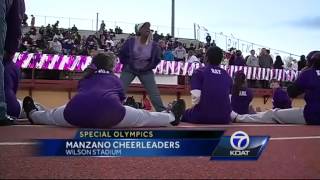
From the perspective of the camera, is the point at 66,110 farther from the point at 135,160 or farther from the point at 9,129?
the point at 135,160

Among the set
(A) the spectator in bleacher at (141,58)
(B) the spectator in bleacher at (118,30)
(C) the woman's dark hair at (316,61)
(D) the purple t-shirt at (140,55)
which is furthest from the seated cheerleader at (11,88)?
(B) the spectator in bleacher at (118,30)

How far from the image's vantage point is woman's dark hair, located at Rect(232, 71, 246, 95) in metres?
9.33

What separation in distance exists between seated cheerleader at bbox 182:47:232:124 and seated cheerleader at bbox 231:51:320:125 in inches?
36.3

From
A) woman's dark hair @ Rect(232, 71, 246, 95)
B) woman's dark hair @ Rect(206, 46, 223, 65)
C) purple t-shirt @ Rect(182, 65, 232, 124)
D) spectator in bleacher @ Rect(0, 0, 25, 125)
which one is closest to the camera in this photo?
spectator in bleacher @ Rect(0, 0, 25, 125)

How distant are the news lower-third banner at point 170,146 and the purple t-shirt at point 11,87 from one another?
362cm

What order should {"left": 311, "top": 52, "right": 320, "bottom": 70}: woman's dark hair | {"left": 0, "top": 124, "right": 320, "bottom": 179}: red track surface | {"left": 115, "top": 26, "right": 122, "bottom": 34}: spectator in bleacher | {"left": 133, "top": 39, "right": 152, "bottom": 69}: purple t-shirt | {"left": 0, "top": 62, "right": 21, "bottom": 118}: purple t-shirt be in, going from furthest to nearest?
{"left": 115, "top": 26, "right": 122, "bottom": 34}: spectator in bleacher → {"left": 133, "top": 39, "right": 152, "bottom": 69}: purple t-shirt → {"left": 311, "top": 52, "right": 320, "bottom": 70}: woman's dark hair → {"left": 0, "top": 62, "right": 21, "bottom": 118}: purple t-shirt → {"left": 0, "top": 124, "right": 320, "bottom": 179}: red track surface

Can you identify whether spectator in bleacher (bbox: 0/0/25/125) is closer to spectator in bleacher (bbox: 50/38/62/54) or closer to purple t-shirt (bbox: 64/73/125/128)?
purple t-shirt (bbox: 64/73/125/128)

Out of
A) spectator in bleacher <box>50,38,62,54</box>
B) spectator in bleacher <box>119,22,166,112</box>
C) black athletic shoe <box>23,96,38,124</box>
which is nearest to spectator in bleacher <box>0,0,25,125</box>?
black athletic shoe <box>23,96,38,124</box>

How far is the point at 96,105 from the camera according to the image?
566cm

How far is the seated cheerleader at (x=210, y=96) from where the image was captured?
7.56 m

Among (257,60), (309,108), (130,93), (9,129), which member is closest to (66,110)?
(9,129)

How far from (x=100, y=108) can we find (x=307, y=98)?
3928mm

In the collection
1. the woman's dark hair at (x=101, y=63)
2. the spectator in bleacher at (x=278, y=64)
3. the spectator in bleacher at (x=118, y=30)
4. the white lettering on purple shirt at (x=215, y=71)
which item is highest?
the spectator in bleacher at (x=118, y=30)

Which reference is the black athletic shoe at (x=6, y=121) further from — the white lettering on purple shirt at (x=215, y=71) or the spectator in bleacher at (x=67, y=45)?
the spectator in bleacher at (x=67, y=45)
